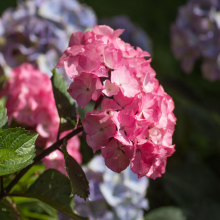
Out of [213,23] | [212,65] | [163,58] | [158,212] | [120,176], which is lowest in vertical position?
[163,58]

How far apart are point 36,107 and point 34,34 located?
1.15 feet

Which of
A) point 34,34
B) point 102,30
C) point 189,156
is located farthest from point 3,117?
point 189,156

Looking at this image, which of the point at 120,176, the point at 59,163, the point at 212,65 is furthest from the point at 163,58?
the point at 59,163

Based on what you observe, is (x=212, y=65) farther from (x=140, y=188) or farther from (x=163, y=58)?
(x=163, y=58)

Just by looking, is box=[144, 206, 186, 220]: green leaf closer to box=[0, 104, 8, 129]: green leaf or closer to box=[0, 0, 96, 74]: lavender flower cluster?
box=[0, 0, 96, 74]: lavender flower cluster

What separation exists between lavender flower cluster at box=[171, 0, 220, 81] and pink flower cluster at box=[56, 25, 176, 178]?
2.42 ft

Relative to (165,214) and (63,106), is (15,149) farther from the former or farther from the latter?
(165,214)

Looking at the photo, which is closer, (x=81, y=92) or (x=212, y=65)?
(x=81, y=92)

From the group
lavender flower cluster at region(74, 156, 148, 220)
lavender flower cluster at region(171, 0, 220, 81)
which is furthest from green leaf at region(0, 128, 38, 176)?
lavender flower cluster at region(171, 0, 220, 81)

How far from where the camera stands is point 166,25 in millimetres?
1982

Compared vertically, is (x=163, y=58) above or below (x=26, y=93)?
below

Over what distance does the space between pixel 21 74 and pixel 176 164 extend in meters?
0.71

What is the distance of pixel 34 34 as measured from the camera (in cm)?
86

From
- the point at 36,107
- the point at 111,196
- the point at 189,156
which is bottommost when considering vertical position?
the point at 189,156
